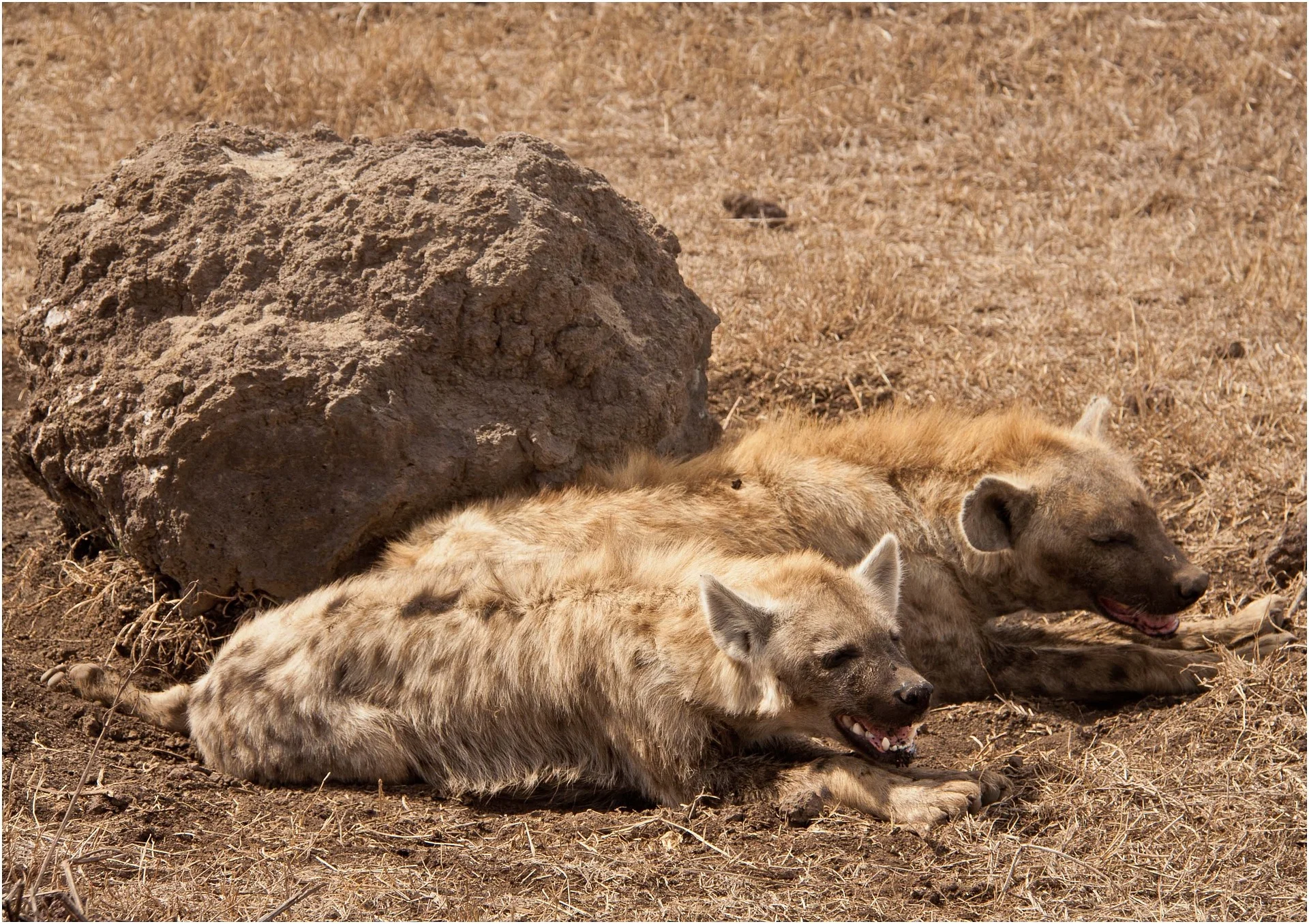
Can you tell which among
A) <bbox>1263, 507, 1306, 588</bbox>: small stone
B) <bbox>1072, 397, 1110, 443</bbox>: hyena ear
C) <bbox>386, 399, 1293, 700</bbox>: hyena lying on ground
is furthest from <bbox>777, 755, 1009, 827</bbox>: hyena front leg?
<bbox>1263, 507, 1306, 588</bbox>: small stone

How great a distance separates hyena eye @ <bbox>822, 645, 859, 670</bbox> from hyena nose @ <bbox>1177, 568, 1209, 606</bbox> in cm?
122

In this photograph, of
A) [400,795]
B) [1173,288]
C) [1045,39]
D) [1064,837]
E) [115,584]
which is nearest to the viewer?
[1064,837]

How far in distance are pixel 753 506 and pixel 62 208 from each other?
234 centimetres

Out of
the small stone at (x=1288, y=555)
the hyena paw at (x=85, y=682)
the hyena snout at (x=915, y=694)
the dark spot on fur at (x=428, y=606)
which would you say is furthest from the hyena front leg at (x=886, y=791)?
the hyena paw at (x=85, y=682)

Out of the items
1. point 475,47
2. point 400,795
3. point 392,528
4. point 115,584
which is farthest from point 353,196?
point 475,47

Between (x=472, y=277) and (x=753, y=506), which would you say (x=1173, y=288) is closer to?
(x=753, y=506)

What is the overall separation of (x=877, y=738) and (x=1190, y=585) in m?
1.16

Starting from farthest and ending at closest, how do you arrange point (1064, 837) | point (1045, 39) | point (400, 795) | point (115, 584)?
point (1045, 39) → point (115, 584) → point (400, 795) → point (1064, 837)

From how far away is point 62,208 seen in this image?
4.38 m

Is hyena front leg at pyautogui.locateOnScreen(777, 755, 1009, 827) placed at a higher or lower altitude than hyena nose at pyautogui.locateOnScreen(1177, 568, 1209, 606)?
lower

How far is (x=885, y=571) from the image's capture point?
142 inches

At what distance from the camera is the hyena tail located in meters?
3.91

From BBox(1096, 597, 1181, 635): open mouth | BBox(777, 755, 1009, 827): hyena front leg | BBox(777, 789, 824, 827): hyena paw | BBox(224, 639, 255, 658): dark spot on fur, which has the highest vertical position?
BBox(1096, 597, 1181, 635): open mouth

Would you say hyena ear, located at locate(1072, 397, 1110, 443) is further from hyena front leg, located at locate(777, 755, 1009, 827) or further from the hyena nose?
hyena front leg, located at locate(777, 755, 1009, 827)
